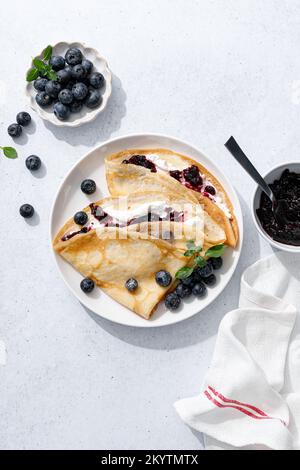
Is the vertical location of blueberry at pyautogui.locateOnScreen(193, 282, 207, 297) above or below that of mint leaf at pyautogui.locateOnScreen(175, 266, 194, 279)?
below

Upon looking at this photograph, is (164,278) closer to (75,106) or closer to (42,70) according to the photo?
(75,106)

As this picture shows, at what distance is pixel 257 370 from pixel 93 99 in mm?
1539

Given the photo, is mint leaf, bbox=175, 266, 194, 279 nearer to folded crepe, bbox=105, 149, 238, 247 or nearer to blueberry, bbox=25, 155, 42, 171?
folded crepe, bbox=105, 149, 238, 247

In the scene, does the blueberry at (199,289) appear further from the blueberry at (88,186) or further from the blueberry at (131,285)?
the blueberry at (88,186)

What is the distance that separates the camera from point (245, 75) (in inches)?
121

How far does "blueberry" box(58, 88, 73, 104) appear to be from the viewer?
115 inches

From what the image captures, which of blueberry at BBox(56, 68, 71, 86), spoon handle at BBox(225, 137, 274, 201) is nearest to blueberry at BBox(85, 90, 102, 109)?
blueberry at BBox(56, 68, 71, 86)

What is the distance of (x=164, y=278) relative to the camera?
2.79 metres

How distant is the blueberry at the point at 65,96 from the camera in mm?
2928

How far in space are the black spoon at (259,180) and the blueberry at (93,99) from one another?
0.71 metres

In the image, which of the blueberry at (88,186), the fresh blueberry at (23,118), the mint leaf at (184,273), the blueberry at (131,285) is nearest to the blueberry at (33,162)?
the fresh blueberry at (23,118)

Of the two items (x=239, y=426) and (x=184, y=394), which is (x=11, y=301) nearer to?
(x=184, y=394)

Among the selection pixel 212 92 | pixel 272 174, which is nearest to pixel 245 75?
pixel 212 92

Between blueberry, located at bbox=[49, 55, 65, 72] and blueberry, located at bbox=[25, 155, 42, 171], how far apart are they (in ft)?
1.49
